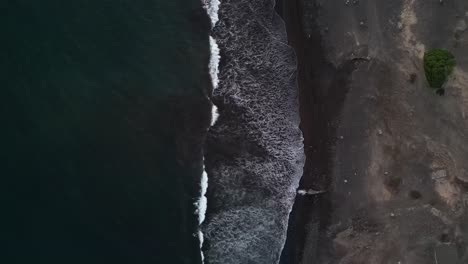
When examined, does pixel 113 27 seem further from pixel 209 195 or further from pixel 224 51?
pixel 209 195

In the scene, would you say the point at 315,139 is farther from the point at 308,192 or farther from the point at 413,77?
the point at 413,77

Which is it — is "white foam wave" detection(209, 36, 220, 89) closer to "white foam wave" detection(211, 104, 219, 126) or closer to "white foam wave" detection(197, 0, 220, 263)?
"white foam wave" detection(197, 0, 220, 263)

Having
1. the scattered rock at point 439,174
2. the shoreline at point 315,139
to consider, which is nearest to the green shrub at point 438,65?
the shoreline at point 315,139

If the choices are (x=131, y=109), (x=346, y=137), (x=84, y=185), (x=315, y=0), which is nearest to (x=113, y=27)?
(x=131, y=109)

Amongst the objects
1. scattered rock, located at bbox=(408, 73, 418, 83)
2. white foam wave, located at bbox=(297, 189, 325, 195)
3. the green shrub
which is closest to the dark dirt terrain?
scattered rock, located at bbox=(408, 73, 418, 83)

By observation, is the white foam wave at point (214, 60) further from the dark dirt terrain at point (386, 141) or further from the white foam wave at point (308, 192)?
the white foam wave at point (308, 192)
